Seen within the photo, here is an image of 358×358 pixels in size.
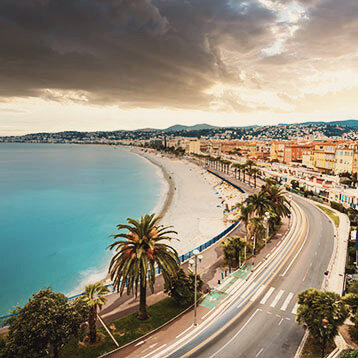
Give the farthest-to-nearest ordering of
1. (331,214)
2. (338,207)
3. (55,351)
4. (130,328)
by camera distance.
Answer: (338,207), (331,214), (130,328), (55,351)

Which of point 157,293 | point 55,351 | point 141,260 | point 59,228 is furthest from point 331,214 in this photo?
point 59,228

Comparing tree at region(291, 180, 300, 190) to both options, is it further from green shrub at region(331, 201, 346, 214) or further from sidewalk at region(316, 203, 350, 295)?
sidewalk at region(316, 203, 350, 295)

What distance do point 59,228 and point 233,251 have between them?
53.7 metres

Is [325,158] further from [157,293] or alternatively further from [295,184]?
[157,293]

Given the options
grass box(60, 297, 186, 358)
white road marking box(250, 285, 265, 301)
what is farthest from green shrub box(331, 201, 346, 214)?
grass box(60, 297, 186, 358)

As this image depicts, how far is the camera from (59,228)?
65.1 m

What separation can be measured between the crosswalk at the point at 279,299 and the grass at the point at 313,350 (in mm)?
3708

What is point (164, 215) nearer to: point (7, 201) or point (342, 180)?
point (342, 180)

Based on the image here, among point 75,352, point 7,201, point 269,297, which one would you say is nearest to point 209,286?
point 269,297

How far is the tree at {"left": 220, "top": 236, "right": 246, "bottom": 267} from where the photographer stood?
3084 centimetres

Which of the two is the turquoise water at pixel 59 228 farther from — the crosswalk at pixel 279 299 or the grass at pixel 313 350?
the grass at pixel 313 350

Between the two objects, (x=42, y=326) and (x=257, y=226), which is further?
(x=257, y=226)

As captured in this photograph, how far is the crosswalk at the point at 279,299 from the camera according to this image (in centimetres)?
2259

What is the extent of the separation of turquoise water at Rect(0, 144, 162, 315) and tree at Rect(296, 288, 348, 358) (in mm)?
32805
